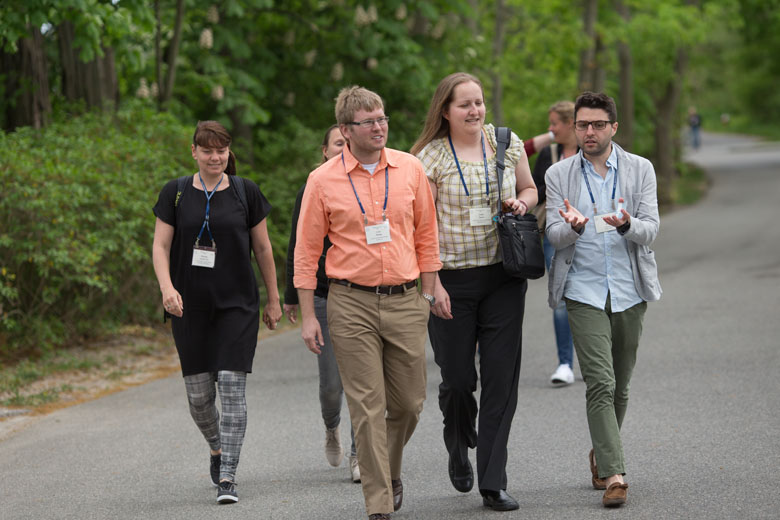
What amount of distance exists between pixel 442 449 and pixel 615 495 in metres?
1.63

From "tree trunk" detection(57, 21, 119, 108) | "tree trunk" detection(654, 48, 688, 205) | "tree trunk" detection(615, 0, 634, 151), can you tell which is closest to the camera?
"tree trunk" detection(57, 21, 119, 108)

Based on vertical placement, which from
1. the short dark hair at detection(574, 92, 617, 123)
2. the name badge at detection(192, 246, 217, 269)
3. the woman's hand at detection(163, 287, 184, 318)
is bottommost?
the woman's hand at detection(163, 287, 184, 318)

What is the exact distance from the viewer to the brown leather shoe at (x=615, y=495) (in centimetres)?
504

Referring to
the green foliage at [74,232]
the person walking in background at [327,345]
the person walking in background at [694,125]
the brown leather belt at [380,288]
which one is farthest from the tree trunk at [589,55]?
the person walking in background at [694,125]

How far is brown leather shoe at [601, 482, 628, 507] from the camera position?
5.04m

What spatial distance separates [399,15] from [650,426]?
31.7 feet

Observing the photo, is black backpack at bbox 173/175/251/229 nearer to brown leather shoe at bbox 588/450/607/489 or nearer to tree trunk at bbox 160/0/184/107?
brown leather shoe at bbox 588/450/607/489

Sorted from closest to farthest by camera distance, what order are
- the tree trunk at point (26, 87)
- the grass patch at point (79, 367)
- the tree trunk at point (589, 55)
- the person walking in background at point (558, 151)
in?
the person walking in background at point (558, 151), the grass patch at point (79, 367), the tree trunk at point (26, 87), the tree trunk at point (589, 55)

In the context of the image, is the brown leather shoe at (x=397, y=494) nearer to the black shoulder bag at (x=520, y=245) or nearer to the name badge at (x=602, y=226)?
the black shoulder bag at (x=520, y=245)

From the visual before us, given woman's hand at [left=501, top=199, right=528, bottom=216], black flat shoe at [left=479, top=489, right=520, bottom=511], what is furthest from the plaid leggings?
woman's hand at [left=501, top=199, right=528, bottom=216]

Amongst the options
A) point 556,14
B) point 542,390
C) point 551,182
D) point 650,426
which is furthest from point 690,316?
point 556,14

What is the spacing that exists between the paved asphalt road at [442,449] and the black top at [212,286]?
788 millimetres

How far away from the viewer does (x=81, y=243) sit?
9.31 metres

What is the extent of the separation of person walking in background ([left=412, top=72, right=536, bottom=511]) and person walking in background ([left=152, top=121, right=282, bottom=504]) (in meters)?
1.08
